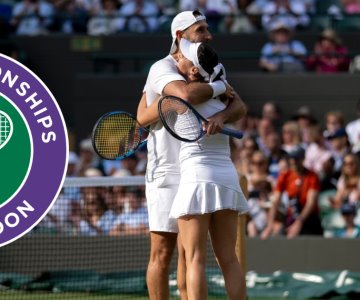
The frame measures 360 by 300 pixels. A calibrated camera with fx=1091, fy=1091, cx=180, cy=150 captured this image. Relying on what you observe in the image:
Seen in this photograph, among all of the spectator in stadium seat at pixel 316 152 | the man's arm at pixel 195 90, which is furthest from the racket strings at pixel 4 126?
the spectator in stadium seat at pixel 316 152

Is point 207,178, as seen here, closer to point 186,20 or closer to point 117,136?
point 117,136

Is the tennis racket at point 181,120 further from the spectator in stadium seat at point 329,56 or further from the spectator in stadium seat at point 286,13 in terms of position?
the spectator in stadium seat at point 286,13

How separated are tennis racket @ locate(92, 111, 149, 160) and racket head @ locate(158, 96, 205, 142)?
497 mm

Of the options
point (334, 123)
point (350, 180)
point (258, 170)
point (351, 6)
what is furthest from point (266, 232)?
point (351, 6)

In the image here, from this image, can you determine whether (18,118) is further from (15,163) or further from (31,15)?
(31,15)

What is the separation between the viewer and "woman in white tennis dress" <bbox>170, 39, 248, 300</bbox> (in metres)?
6.43

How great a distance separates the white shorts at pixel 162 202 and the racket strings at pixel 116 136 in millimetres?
305

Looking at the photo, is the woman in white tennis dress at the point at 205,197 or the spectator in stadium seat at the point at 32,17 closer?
the woman in white tennis dress at the point at 205,197

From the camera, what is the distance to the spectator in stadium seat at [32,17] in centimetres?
1700

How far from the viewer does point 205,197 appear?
21.0 feet

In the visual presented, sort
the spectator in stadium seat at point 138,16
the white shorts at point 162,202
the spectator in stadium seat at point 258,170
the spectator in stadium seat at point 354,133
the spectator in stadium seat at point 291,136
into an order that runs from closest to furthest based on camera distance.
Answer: the white shorts at point 162,202
the spectator in stadium seat at point 258,170
the spectator in stadium seat at point 354,133
the spectator in stadium seat at point 291,136
the spectator in stadium seat at point 138,16

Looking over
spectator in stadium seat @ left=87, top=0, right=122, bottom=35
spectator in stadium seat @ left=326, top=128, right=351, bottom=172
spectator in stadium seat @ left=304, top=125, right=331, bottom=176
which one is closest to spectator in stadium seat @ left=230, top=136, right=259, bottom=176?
spectator in stadium seat @ left=304, top=125, right=331, bottom=176

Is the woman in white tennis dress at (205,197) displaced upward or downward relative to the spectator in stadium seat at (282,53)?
downward

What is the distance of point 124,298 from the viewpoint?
1020 centimetres
